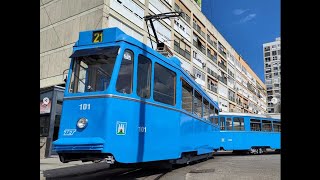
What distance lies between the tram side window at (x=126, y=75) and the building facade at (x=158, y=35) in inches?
55.0

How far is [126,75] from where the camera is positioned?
24.6 feet

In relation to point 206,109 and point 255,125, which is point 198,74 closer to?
point 255,125

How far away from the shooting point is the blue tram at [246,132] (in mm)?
21984

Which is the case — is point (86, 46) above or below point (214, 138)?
above

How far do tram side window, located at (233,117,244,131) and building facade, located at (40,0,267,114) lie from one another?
24.5 ft

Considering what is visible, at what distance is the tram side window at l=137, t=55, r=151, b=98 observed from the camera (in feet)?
25.6

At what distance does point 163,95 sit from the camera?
8773 mm

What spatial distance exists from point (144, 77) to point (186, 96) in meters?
2.86

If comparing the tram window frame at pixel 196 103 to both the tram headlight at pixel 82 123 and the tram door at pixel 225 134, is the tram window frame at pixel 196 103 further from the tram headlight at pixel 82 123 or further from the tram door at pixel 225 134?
the tram door at pixel 225 134

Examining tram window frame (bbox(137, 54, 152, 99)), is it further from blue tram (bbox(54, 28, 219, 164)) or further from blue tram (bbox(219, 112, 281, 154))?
blue tram (bbox(219, 112, 281, 154))
